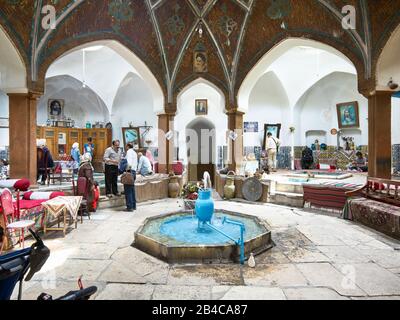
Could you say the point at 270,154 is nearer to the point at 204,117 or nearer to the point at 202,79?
the point at 204,117

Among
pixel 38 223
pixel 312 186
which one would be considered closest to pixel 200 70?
pixel 312 186

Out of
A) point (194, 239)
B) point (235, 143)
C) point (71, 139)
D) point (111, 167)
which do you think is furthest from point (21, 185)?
point (71, 139)

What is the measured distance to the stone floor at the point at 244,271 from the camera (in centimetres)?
321

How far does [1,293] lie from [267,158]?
1460cm

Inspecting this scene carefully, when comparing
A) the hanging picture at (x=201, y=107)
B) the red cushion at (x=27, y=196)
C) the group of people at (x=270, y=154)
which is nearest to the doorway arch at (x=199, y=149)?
the hanging picture at (x=201, y=107)

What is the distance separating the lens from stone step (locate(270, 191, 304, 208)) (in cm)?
855

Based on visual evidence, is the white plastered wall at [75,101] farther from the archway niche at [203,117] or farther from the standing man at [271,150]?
the standing man at [271,150]

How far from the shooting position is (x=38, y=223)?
600 cm

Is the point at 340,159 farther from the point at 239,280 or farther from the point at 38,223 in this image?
the point at 38,223

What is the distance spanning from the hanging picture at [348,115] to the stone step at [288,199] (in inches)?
343

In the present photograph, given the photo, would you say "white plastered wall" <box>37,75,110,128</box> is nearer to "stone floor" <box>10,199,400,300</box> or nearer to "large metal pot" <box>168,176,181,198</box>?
"large metal pot" <box>168,176,181,198</box>

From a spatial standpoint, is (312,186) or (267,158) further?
(267,158)
